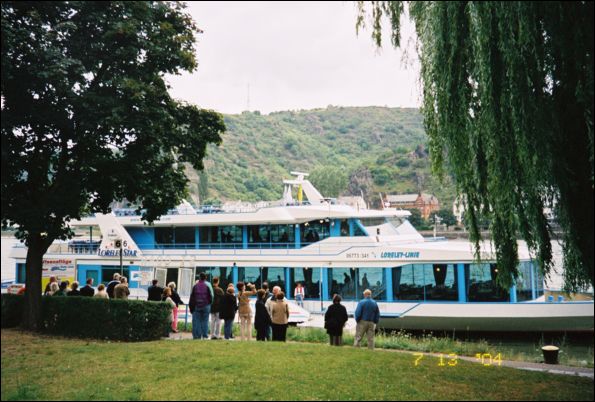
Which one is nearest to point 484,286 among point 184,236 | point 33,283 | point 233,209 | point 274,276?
point 274,276

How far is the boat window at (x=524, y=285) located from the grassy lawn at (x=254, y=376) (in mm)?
9855

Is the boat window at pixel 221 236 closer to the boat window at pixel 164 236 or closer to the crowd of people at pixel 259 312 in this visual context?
the boat window at pixel 164 236

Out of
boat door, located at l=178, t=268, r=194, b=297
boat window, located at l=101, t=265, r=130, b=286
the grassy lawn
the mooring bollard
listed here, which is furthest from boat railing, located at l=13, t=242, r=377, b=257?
the grassy lawn

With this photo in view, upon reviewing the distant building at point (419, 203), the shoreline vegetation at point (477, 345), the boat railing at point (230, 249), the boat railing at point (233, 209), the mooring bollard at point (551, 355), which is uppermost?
the distant building at point (419, 203)

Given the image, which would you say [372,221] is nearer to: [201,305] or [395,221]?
[395,221]

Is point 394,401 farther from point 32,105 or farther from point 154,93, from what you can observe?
point 32,105

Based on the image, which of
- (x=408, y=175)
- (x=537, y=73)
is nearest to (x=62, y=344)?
(x=537, y=73)

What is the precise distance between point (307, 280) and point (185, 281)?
6540 millimetres

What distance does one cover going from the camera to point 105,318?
1350 cm

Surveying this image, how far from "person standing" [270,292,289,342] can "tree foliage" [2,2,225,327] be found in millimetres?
4875

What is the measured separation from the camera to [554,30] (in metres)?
8.40

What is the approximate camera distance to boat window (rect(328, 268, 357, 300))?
22.7 m

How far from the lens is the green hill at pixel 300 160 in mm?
124875

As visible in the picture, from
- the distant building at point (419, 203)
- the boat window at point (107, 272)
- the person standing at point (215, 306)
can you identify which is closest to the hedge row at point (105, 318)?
the person standing at point (215, 306)
